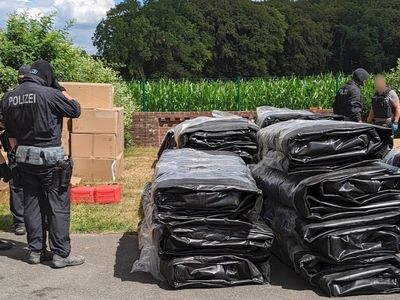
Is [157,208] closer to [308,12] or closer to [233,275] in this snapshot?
[233,275]

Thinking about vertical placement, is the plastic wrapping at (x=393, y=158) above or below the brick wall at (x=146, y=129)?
above

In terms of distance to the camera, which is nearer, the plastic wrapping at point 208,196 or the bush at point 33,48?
the plastic wrapping at point 208,196

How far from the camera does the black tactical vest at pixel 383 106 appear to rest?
9617 millimetres

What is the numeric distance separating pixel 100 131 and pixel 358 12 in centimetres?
8685

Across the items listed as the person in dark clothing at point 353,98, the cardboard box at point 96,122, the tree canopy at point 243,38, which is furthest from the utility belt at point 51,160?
the tree canopy at point 243,38

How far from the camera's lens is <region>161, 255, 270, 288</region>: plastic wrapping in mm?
5168

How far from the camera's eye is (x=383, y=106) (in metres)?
9.68

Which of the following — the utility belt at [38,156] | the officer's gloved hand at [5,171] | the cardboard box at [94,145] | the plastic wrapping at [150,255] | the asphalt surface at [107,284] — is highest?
the utility belt at [38,156]

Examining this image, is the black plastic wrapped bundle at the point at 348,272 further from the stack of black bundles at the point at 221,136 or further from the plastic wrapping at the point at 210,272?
the stack of black bundles at the point at 221,136

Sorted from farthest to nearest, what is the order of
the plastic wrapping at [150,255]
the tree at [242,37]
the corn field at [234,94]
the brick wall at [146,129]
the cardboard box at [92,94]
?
the tree at [242,37]
the corn field at [234,94]
the brick wall at [146,129]
the cardboard box at [92,94]
the plastic wrapping at [150,255]

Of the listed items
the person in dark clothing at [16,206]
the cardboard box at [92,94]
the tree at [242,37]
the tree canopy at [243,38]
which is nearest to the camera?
the person in dark clothing at [16,206]

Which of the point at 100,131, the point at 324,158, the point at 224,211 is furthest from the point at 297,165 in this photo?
the point at 100,131

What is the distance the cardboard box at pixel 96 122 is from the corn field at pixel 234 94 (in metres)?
9.11

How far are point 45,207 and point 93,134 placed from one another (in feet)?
15.6
